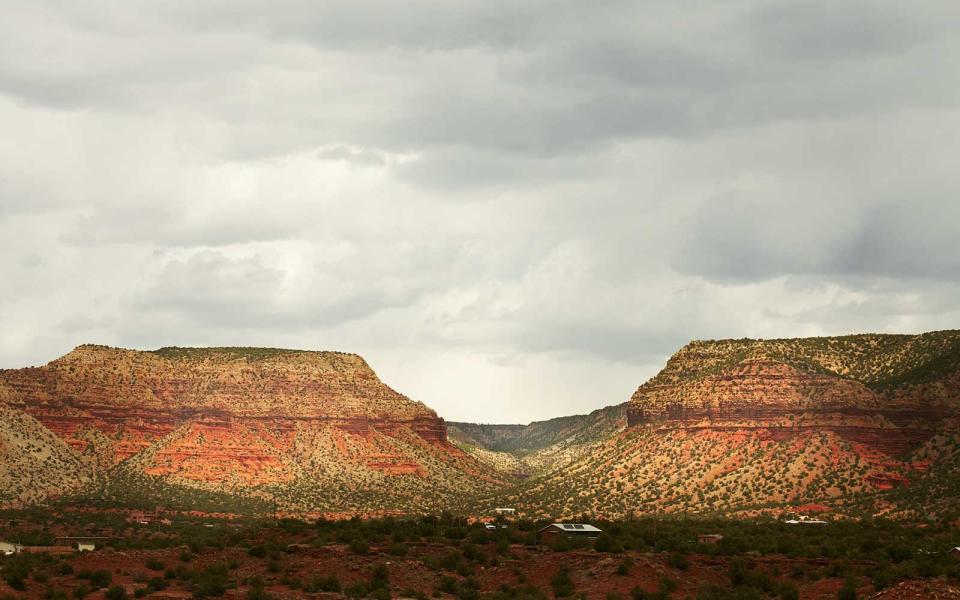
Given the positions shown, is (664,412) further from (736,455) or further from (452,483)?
(452,483)

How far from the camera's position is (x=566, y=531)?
75.8 meters

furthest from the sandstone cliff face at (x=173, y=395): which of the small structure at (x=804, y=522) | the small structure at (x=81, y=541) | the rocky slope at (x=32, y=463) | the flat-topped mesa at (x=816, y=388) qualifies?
the small structure at (x=804, y=522)

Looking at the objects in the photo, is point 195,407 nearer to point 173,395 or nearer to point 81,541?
point 173,395

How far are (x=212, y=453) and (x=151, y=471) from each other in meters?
9.52

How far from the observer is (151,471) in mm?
163000

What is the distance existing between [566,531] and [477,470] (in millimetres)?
124821

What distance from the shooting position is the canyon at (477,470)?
12500 cm

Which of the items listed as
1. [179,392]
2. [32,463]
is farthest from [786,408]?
[32,463]

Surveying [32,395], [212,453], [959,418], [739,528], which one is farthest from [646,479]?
[32,395]

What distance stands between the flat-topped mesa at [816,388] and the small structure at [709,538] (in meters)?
53.4

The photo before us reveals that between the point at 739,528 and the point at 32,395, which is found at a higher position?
the point at 32,395

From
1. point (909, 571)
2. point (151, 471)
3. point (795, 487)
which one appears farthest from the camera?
point (151, 471)

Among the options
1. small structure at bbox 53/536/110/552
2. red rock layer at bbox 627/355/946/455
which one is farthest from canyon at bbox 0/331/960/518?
small structure at bbox 53/536/110/552

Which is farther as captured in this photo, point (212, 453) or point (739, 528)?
point (212, 453)
